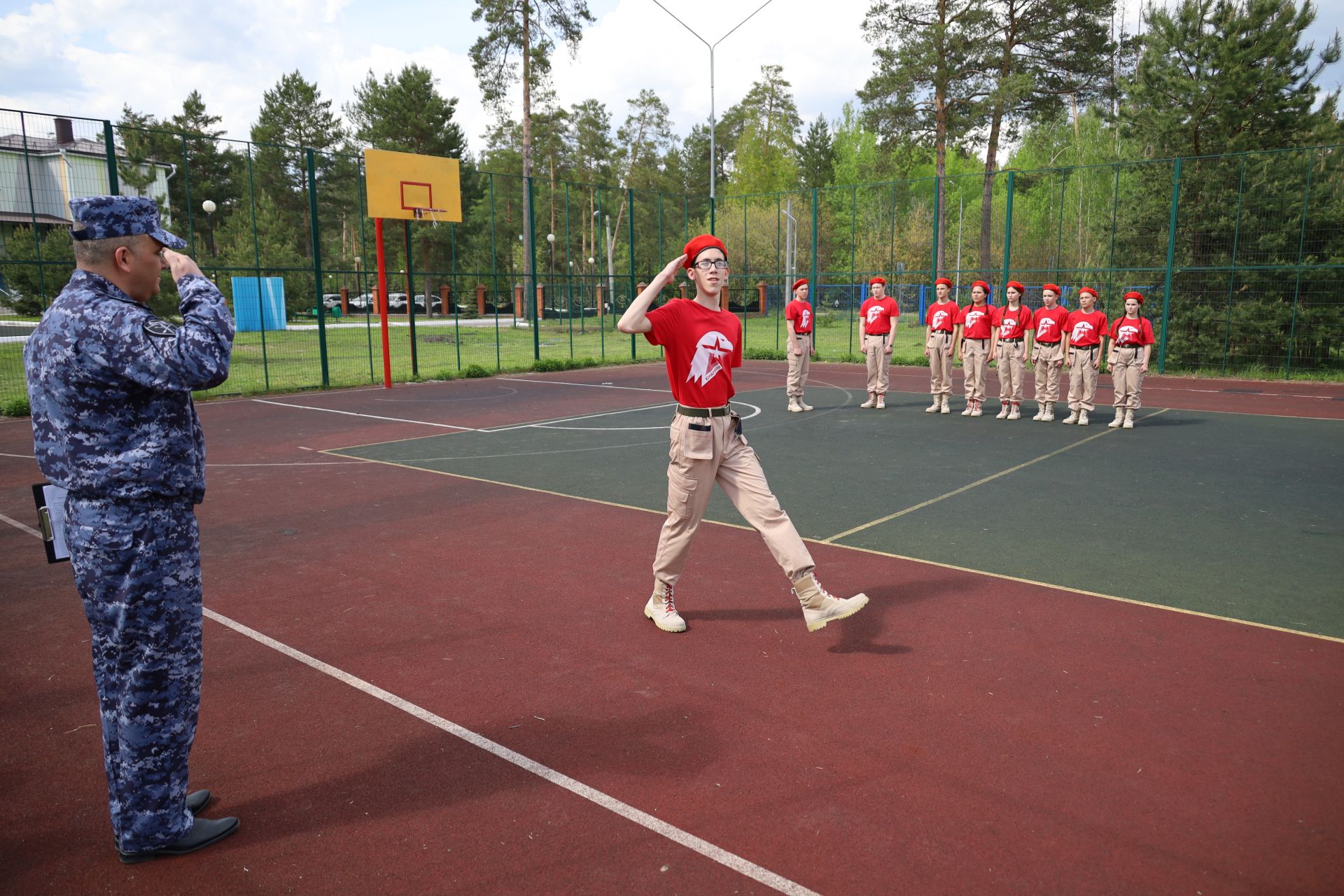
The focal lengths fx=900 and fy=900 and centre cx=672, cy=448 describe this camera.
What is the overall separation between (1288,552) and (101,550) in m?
7.66

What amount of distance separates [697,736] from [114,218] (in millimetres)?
3069

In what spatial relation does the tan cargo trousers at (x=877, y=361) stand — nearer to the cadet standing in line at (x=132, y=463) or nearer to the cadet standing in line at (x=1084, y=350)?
the cadet standing in line at (x=1084, y=350)

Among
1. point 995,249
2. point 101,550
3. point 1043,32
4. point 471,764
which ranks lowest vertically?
point 471,764

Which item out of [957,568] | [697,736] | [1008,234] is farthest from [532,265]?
[697,736]

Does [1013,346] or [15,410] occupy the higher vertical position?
[1013,346]

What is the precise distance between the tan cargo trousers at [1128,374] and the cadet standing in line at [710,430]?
10039mm

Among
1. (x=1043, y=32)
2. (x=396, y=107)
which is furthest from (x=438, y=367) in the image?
(x=396, y=107)

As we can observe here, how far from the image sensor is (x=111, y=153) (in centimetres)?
1539

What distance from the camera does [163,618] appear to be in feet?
10.0

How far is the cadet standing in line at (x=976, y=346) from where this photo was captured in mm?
14727

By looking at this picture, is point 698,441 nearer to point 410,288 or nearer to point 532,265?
point 410,288

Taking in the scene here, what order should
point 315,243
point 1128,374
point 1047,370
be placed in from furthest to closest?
point 315,243 < point 1047,370 < point 1128,374

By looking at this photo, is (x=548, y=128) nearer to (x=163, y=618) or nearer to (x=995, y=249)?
(x=995, y=249)

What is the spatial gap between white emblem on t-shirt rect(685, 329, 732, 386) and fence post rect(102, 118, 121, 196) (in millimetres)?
14806
